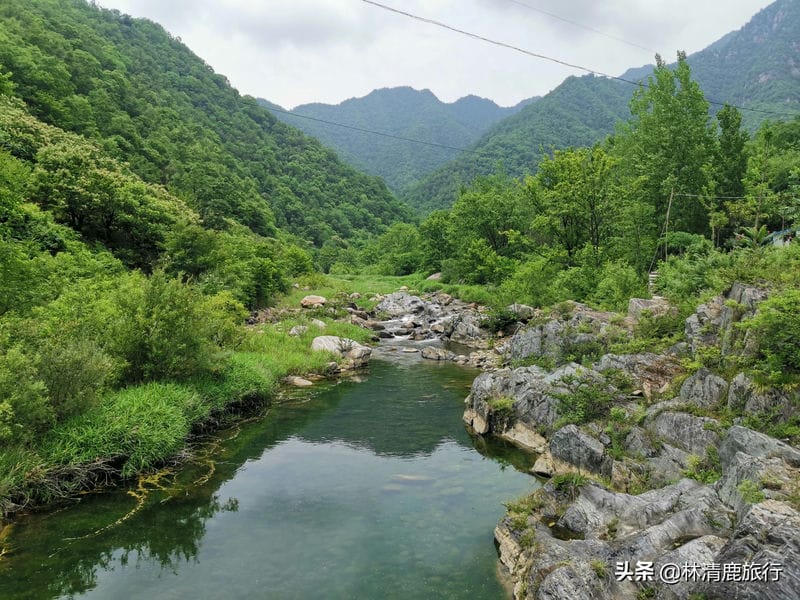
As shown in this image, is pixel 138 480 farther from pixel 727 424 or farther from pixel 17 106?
pixel 17 106

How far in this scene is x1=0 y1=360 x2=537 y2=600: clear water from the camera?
1020 centimetres

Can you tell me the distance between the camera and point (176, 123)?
92.8 m

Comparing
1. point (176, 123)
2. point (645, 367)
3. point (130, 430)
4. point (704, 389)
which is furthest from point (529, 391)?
point (176, 123)

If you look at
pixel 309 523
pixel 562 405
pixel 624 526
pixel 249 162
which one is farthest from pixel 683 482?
pixel 249 162

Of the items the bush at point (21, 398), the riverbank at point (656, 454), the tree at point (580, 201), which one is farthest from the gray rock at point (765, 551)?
the tree at point (580, 201)

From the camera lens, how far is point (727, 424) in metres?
11.7

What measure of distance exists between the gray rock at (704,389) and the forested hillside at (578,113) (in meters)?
116

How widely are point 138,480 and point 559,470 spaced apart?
13.0 meters

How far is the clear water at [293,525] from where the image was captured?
1020 centimetres

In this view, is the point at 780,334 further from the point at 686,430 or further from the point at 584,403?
the point at 584,403

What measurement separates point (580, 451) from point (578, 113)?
168991mm

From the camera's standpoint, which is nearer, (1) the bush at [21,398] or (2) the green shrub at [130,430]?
(1) the bush at [21,398]

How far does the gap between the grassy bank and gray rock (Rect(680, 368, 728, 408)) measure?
52.4 feet

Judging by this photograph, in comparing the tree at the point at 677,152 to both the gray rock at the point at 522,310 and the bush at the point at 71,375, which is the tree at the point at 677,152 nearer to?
the gray rock at the point at 522,310
